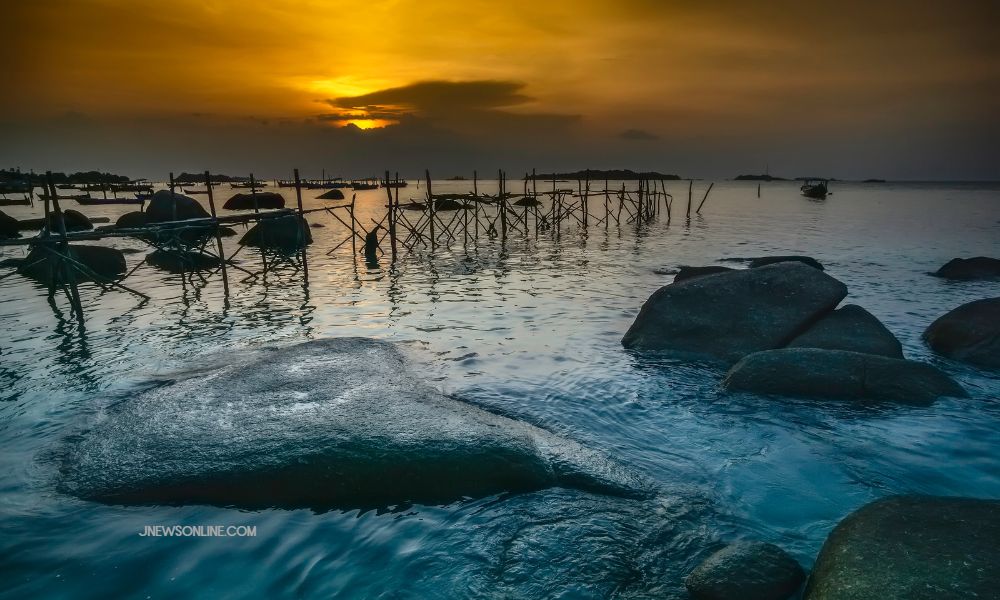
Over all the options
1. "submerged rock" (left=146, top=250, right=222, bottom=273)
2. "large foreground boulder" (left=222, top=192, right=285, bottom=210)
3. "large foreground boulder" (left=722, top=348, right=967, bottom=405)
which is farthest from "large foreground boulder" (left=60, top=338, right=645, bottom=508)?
"large foreground boulder" (left=222, top=192, right=285, bottom=210)

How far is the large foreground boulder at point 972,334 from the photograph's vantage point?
956 cm

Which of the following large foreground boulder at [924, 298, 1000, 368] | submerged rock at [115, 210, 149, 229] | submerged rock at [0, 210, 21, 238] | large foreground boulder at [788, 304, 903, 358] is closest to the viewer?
large foreground boulder at [788, 304, 903, 358]

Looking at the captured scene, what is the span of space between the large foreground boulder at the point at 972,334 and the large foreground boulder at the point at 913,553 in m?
7.15

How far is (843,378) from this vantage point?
8062 mm

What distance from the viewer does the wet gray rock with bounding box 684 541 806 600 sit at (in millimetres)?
3936

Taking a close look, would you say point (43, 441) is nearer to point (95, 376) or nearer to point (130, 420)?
point (130, 420)

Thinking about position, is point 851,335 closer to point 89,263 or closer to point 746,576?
point 746,576

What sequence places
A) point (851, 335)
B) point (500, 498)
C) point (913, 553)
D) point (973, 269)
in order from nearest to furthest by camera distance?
1. point (913, 553)
2. point (500, 498)
3. point (851, 335)
4. point (973, 269)

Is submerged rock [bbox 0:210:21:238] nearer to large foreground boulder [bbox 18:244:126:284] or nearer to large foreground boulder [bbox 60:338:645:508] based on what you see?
large foreground boulder [bbox 18:244:126:284]

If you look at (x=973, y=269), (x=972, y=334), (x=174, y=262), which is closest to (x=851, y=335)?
(x=972, y=334)

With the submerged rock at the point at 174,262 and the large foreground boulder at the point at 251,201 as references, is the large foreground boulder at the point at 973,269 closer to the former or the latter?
the submerged rock at the point at 174,262

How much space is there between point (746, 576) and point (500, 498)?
2.37m

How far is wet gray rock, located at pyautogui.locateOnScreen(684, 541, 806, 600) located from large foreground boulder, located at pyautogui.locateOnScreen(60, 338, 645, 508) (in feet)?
4.90

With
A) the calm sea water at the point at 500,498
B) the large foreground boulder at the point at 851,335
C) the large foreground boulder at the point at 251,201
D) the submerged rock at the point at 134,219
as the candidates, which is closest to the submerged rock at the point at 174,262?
the submerged rock at the point at 134,219
